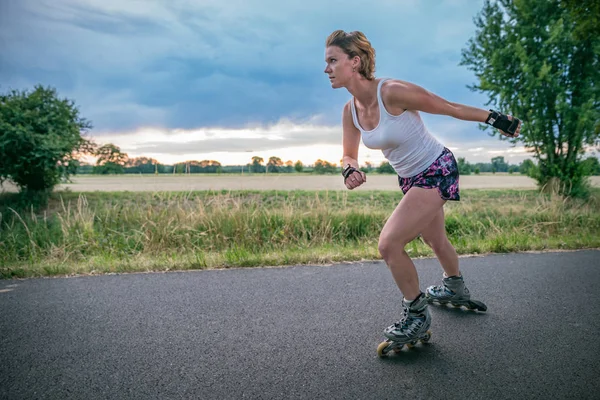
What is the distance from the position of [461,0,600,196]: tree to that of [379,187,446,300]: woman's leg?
47.0 ft

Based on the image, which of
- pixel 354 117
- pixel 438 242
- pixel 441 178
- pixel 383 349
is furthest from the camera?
pixel 438 242

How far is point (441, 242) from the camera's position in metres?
3.42

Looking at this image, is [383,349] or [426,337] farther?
[426,337]

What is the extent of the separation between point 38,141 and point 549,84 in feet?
61.8

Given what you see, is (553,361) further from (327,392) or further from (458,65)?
(458,65)

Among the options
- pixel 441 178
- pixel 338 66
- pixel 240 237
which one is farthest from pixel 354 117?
pixel 240 237

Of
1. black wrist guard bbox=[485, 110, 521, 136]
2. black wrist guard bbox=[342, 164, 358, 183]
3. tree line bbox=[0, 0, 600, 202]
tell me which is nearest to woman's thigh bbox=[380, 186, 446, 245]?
black wrist guard bbox=[342, 164, 358, 183]

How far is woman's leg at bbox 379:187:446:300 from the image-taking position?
2.80m

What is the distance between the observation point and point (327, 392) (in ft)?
7.44

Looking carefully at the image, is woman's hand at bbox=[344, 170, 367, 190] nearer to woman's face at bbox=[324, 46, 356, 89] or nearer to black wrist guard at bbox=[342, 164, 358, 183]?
black wrist guard at bbox=[342, 164, 358, 183]

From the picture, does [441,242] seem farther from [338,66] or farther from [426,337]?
[338,66]

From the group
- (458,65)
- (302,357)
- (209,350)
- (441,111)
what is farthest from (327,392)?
(458,65)

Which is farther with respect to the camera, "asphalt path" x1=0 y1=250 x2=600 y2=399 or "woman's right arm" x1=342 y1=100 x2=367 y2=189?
"woman's right arm" x1=342 y1=100 x2=367 y2=189

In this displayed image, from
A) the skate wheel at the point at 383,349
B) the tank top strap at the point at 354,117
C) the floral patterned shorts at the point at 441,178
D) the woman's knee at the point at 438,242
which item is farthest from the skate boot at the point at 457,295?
the tank top strap at the point at 354,117
